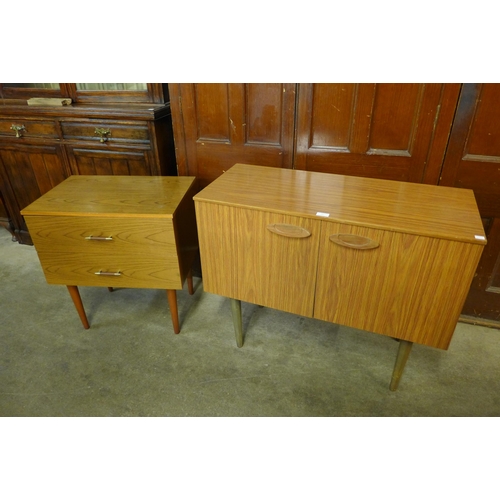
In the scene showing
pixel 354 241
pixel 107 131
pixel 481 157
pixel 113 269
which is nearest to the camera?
pixel 354 241

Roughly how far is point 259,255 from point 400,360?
59cm

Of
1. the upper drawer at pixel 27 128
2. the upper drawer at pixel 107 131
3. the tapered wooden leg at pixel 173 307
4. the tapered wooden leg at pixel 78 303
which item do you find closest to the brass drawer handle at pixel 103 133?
the upper drawer at pixel 107 131

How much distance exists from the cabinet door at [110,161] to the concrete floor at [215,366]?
0.66 m

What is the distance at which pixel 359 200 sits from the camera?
1125mm

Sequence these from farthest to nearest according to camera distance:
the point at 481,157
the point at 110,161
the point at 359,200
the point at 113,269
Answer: the point at 110,161 < the point at 113,269 < the point at 481,157 < the point at 359,200

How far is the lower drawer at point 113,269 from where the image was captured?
1.38m

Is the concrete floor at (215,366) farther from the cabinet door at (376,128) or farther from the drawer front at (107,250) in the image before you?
the cabinet door at (376,128)

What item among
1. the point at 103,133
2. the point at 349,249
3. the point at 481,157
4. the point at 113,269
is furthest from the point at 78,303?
the point at 481,157

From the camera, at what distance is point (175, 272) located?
139cm

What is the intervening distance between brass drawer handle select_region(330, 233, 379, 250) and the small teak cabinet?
1.08 metres

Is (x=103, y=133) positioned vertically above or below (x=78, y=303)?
above

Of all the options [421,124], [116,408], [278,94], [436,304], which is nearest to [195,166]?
[278,94]

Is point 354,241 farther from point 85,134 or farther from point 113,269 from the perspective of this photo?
point 85,134

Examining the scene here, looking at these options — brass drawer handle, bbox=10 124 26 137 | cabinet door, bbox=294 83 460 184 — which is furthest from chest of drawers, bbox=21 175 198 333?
brass drawer handle, bbox=10 124 26 137
